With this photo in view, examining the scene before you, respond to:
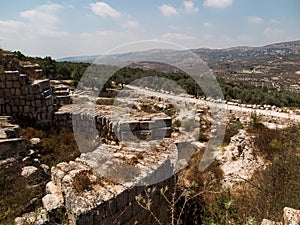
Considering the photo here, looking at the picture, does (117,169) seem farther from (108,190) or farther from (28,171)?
(28,171)

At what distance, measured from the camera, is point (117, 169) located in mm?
4031

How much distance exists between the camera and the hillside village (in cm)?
353

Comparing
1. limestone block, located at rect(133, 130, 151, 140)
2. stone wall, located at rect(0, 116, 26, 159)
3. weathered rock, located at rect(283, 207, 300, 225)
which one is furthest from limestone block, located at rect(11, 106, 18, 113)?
weathered rock, located at rect(283, 207, 300, 225)

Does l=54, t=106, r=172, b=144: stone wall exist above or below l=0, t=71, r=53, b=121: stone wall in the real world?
below

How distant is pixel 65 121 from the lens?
25.9 feet

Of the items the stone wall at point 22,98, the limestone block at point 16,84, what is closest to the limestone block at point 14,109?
the stone wall at point 22,98

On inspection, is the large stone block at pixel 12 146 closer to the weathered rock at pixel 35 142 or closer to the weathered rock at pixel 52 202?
the weathered rock at pixel 35 142

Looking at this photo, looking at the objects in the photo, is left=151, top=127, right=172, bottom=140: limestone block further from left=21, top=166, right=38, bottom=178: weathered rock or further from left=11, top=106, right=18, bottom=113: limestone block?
left=11, top=106, right=18, bottom=113: limestone block

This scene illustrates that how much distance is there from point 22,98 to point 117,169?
15.6 ft

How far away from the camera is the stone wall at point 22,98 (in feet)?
23.6

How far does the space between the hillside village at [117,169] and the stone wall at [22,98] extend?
0.03m

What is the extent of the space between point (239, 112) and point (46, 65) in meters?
18.7

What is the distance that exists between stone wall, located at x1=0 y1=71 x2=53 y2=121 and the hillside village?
3 cm

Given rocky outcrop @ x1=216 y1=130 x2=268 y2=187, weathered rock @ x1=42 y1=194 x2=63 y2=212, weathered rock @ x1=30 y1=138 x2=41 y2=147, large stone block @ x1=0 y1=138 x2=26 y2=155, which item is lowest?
rocky outcrop @ x1=216 y1=130 x2=268 y2=187
